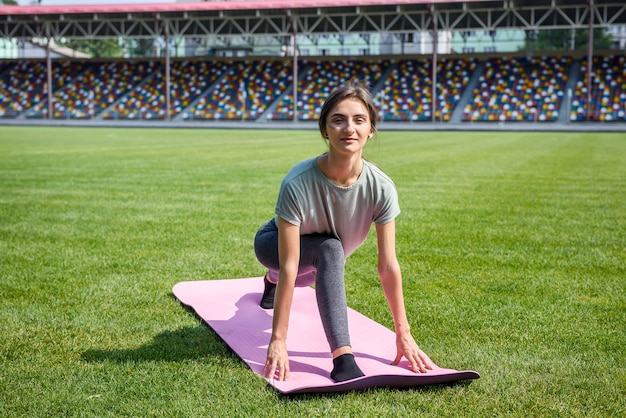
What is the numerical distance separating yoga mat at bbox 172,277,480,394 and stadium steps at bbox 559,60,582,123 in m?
35.4

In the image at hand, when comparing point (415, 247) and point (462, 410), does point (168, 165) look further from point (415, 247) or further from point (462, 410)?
point (462, 410)

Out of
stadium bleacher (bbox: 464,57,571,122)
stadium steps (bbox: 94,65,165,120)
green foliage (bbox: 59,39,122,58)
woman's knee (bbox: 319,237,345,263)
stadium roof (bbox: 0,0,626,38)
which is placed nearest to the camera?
woman's knee (bbox: 319,237,345,263)

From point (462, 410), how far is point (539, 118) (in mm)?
37920

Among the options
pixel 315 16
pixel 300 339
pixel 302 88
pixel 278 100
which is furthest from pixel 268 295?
pixel 302 88

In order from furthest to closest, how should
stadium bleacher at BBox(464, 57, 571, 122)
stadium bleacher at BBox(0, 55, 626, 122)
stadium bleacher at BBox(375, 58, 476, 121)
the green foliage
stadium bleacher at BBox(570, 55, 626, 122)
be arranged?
the green foliage → stadium bleacher at BBox(375, 58, 476, 121) → stadium bleacher at BBox(0, 55, 626, 122) → stadium bleacher at BBox(464, 57, 571, 122) → stadium bleacher at BBox(570, 55, 626, 122)

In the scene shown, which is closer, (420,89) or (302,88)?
(420,89)

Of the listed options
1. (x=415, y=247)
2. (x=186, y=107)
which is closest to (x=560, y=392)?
(x=415, y=247)

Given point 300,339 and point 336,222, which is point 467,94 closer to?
point 300,339

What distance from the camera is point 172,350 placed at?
377cm

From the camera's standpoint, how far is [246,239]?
6.95m

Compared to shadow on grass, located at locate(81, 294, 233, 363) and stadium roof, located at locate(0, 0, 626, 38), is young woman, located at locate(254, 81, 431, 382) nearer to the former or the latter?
shadow on grass, located at locate(81, 294, 233, 363)

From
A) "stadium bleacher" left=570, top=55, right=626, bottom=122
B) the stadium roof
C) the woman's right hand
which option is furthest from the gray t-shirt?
"stadium bleacher" left=570, top=55, right=626, bottom=122

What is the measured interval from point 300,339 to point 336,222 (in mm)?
820

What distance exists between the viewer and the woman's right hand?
11.0 feet
